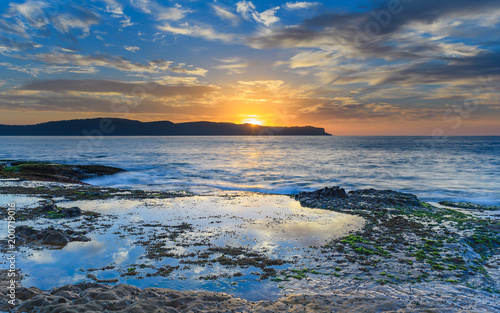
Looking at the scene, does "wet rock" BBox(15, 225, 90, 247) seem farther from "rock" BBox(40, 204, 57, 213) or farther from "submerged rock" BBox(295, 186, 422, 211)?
"submerged rock" BBox(295, 186, 422, 211)

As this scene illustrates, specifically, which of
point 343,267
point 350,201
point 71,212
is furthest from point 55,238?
point 350,201

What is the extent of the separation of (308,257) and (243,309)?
3.73m

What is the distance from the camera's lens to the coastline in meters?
6.32

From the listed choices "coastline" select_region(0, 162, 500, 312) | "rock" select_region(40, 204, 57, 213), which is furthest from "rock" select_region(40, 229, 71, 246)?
"rock" select_region(40, 204, 57, 213)

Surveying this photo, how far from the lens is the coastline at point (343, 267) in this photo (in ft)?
20.7

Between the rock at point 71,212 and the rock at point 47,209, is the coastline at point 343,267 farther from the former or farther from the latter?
the rock at point 71,212

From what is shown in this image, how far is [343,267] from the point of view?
8594mm

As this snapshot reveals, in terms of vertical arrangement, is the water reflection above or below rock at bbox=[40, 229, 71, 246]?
below

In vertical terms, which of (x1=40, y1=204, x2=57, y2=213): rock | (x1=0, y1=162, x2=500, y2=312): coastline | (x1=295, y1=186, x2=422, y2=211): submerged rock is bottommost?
(x1=295, y1=186, x2=422, y2=211): submerged rock

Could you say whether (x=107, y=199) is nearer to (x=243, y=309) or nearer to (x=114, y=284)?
(x=114, y=284)

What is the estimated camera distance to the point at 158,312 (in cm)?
556

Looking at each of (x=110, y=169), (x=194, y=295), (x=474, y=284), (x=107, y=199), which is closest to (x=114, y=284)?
(x=194, y=295)

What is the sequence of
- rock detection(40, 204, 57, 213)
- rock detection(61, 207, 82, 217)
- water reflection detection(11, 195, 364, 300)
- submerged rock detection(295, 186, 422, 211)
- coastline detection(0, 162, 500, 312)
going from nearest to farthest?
coastline detection(0, 162, 500, 312)
water reflection detection(11, 195, 364, 300)
rock detection(61, 207, 82, 217)
rock detection(40, 204, 57, 213)
submerged rock detection(295, 186, 422, 211)

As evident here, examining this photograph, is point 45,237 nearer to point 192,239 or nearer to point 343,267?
point 192,239
